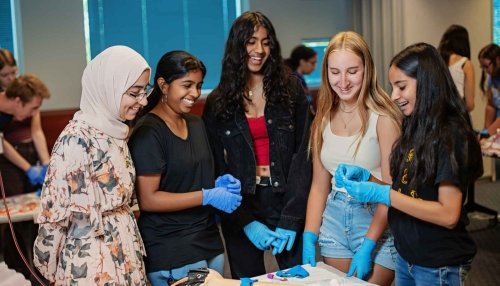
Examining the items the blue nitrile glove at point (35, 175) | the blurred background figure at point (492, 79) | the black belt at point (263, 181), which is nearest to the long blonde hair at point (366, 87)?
the black belt at point (263, 181)

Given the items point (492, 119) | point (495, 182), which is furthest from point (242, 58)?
point (495, 182)

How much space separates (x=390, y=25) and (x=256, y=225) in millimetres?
4274

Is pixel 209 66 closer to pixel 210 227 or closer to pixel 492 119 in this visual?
pixel 492 119

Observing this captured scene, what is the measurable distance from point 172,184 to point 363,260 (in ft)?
2.29

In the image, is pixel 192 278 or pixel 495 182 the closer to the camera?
pixel 192 278

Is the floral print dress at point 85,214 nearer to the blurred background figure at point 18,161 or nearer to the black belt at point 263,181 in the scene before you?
the black belt at point 263,181

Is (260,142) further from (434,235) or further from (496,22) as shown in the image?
(496,22)

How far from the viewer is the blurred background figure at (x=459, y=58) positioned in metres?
5.04

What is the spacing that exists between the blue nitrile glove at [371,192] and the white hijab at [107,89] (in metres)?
0.77

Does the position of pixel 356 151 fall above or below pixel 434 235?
above

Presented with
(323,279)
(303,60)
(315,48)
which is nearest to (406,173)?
(323,279)

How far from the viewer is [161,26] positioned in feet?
20.3

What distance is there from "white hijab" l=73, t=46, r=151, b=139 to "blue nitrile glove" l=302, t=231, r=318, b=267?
0.80 metres

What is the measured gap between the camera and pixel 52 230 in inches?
74.2
